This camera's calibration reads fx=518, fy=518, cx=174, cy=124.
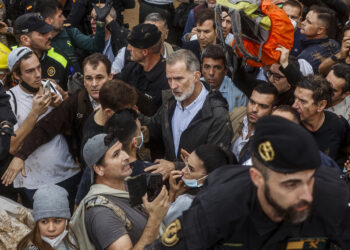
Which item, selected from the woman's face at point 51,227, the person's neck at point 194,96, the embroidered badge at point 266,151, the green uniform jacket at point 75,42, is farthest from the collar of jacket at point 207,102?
the embroidered badge at point 266,151

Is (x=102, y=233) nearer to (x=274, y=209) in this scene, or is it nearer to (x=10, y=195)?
(x=274, y=209)

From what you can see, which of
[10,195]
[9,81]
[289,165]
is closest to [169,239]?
[289,165]

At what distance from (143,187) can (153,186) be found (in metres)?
0.11

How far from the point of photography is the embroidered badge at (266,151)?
2.21m

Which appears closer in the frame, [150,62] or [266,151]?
[266,151]

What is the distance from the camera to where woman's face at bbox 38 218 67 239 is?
331cm

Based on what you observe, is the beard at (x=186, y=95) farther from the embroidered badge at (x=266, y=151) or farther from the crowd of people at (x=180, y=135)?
the embroidered badge at (x=266, y=151)

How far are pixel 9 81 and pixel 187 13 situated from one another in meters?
2.88

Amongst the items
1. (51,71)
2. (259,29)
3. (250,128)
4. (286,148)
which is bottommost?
(51,71)

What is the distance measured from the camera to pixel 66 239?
339 cm

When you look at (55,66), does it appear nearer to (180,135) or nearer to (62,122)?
(62,122)

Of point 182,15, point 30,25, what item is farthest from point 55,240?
point 182,15

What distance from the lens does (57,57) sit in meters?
5.24

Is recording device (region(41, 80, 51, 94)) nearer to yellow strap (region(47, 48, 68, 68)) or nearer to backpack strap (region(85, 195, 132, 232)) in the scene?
yellow strap (region(47, 48, 68, 68))
